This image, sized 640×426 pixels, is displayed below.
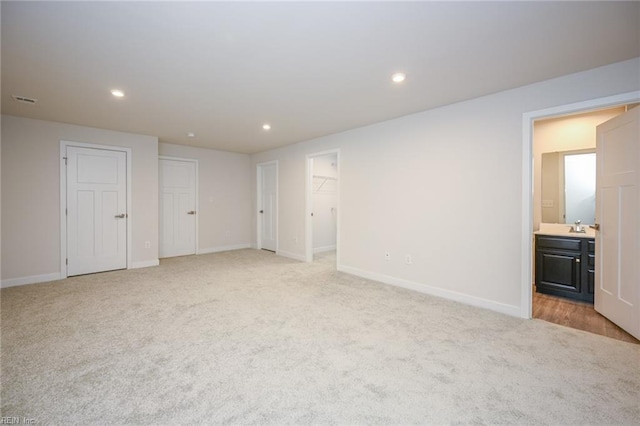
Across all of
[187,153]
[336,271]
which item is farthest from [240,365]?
[187,153]

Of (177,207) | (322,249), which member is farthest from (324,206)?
(177,207)

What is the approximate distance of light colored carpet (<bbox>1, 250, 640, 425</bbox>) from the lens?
1.59 metres

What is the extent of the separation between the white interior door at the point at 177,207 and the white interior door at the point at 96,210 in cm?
96

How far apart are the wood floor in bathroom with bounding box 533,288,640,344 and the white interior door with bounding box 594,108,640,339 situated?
7cm

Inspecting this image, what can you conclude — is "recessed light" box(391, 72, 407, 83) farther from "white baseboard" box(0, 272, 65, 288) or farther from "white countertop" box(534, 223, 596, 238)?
"white baseboard" box(0, 272, 65, 288)

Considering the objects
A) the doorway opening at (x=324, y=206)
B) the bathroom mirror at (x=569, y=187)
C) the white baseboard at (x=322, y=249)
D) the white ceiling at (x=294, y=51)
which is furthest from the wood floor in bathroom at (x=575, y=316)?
the white baseboard at (x=322, y=249)

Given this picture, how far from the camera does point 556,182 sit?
13.3 feet

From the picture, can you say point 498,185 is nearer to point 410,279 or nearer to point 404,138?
point 404,138

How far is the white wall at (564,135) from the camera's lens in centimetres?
374

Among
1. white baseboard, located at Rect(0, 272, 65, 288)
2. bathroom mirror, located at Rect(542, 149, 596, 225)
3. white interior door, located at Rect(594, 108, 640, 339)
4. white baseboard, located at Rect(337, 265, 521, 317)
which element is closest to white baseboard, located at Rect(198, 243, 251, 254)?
white baseboard, located at Rect(0, 272, 65, 288)

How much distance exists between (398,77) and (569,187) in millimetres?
3226

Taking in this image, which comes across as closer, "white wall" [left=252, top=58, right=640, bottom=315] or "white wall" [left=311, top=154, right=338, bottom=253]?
"white wall" [left=252, top=58, right=640, bottom=315]

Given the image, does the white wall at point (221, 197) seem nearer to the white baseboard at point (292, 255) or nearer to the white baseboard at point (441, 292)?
the white baseboard at point (292, 255)

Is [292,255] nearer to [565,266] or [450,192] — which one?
[450,192]
